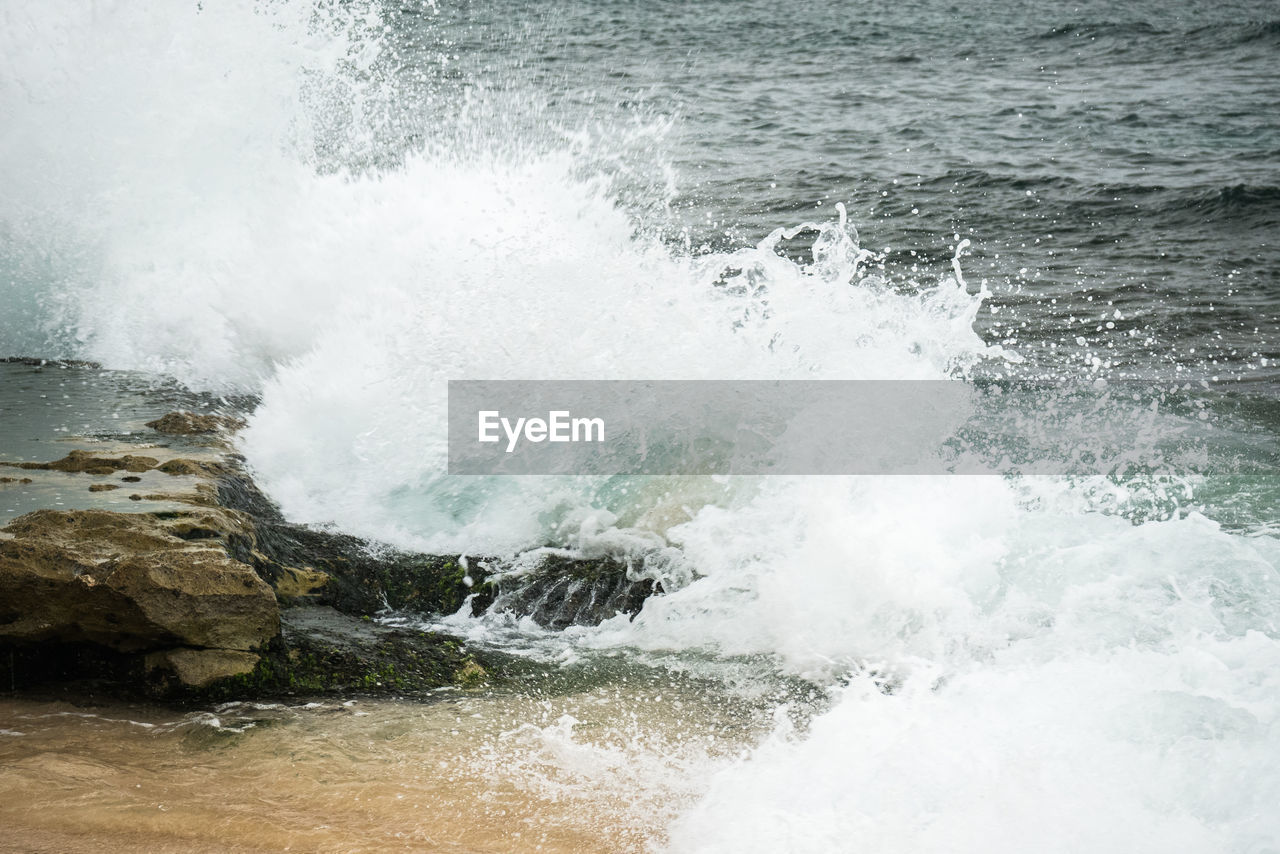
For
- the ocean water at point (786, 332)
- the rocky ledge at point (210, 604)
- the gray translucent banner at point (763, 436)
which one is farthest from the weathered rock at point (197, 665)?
the gray translucent banner at point (763, 436)

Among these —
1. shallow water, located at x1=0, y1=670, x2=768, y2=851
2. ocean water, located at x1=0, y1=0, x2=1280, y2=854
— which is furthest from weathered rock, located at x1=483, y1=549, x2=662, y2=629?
shallow water, located at x1=0, y1=670, x2=768, y2=851

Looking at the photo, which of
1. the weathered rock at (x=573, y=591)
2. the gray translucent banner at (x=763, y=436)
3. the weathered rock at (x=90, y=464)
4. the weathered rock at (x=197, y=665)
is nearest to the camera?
the weathered rock at (x=197, y=665)

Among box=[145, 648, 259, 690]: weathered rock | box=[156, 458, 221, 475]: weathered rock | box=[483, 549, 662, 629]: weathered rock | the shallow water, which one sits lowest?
the shallow water

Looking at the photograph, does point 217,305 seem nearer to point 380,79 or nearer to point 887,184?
point 887,184

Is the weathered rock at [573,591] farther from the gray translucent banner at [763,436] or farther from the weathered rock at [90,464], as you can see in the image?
the weathered rock at [90,464]

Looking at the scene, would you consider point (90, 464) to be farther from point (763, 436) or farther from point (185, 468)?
point (763, 436)

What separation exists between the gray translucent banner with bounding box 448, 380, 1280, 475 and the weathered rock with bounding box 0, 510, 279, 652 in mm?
1983

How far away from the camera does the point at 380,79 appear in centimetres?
1628

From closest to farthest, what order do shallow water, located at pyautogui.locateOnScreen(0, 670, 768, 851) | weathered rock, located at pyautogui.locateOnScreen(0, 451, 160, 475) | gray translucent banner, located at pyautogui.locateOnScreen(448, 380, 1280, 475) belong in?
shallow water, located at pyautogui.locateOnScreen(0, 670, 768, 851) → weathered rock, located at pyautogui.locateOnScreen(0, 451, 160, 475) → gray translucent banner, located at pyautogui.locateOnScreen(448, 380, 1280, 475)

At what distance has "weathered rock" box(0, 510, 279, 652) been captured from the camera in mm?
3326

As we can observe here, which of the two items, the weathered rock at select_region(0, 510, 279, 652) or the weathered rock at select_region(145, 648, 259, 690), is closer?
the weathered rock at select_region(0, 510, 279, 652)

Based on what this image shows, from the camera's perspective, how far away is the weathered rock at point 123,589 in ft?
10.9

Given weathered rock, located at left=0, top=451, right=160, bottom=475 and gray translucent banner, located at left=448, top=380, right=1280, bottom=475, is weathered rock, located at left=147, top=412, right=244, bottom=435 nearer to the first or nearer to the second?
weathered rock, located at left=0, top=451, right=160, bottom=475

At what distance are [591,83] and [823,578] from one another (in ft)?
43.9
